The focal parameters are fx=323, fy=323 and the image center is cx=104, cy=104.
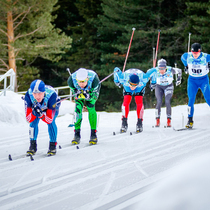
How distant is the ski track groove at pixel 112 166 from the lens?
351 centimetres

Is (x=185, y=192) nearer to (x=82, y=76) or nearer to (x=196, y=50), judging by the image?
(x=82, y=76)

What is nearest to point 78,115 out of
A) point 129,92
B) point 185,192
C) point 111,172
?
point 129,92

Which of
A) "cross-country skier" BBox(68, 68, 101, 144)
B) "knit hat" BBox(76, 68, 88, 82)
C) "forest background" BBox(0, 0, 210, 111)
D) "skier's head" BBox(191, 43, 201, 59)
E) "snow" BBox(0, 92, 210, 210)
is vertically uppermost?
"forest background" BBox(0, 0, 210, 111)

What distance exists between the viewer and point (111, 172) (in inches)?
164

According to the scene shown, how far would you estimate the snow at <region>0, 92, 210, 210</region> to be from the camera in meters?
1.90

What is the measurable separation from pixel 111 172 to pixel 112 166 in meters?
0.28

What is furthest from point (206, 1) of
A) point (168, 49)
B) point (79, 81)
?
point (79, 81)

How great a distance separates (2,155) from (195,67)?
14.6ft

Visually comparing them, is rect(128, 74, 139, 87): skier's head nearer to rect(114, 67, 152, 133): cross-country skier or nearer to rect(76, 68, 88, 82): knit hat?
rect(114, 67, 152, 133): cross-country skier

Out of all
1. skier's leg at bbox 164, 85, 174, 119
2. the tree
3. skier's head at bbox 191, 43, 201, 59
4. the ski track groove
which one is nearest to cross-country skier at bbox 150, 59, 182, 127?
skier's leg at bbox 164, 85, 174, 119

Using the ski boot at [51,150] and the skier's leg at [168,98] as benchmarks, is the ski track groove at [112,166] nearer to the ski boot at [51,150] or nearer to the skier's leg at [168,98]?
the ski boot at [51,150]

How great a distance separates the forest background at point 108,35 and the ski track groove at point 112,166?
27.6ft

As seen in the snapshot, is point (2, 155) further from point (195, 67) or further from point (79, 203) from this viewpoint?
point (195, 67)

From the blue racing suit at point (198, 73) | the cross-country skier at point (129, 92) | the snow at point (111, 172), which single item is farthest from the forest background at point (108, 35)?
the snow at point (111, 172)
